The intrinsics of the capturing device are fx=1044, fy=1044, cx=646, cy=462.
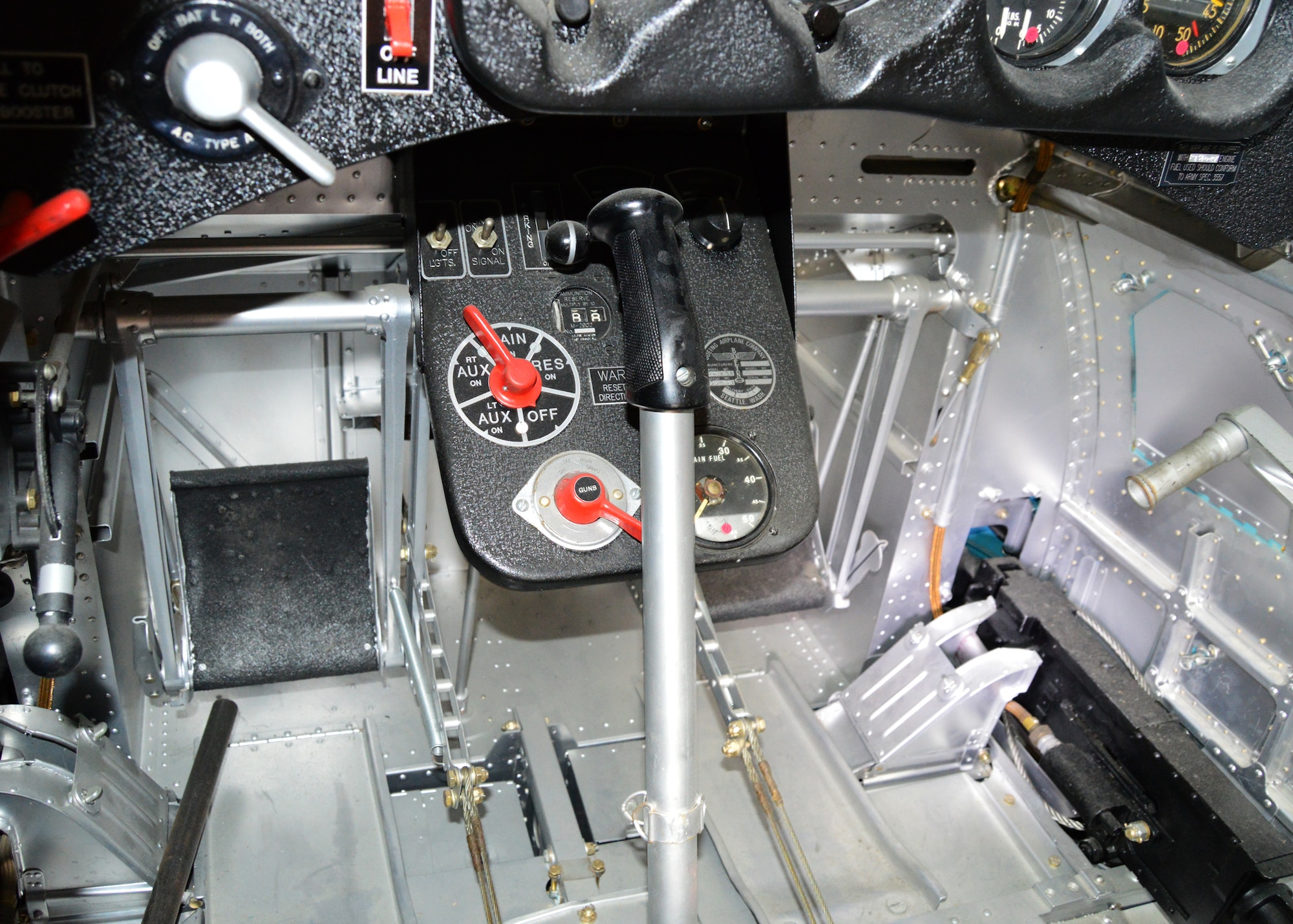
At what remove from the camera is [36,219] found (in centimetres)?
91

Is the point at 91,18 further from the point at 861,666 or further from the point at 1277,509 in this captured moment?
the point at 861,666

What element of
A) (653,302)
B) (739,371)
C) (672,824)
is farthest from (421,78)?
(672,824)

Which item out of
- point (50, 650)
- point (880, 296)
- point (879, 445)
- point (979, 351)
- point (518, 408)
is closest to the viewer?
point (50, 650)

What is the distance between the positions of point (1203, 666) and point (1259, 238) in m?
0.86

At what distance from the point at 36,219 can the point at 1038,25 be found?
1111 millimetres

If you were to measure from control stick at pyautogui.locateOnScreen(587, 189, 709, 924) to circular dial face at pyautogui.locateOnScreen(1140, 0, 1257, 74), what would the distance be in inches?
25.4

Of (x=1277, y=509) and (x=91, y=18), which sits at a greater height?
(x=91, y=18)

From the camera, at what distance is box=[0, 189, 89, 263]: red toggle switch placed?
0.91m

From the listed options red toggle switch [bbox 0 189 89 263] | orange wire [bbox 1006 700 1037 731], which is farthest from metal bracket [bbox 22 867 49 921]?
orange wire [bbox 1006 700 1037 731]

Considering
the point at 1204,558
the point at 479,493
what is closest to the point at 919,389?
the point at 1204,558

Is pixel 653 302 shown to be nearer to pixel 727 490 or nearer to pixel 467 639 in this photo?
pixel 727 490

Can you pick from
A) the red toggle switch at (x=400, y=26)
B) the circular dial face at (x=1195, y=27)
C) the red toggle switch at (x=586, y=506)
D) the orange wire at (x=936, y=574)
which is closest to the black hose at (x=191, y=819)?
the red toggle switch at (x=586, y=506)

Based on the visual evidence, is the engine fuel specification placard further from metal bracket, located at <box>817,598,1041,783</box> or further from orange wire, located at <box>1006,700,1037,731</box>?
orange wire, located at <box>1006,700,1037,731</box>

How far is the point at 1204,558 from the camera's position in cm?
188
